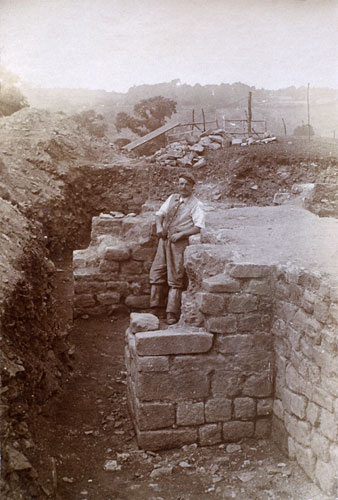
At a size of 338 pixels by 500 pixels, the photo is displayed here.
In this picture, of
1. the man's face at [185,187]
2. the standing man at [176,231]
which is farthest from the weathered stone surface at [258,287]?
the man's face at [185,187]

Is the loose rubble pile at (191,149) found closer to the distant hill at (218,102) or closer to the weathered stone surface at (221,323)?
the distant hill at (218,102)

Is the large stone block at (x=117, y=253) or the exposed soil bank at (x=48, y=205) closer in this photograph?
the exposed soil bank at (x=48, y=205)

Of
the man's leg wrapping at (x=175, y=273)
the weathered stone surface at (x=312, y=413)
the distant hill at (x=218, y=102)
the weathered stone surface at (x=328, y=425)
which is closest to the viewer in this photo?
the weathered stone surface at (x=328, y=425)

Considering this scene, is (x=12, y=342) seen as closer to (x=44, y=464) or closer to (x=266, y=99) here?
(x=44, y=464)

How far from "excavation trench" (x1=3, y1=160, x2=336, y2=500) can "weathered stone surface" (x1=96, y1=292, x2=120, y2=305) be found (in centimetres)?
220

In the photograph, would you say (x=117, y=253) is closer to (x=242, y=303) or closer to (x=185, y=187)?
(x=185, y=187)

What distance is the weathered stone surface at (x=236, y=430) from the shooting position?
457 centimetres

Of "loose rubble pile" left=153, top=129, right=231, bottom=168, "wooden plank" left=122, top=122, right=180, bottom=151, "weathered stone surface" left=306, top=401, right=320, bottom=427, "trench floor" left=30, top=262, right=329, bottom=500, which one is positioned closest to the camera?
"weathered stone surface" left=306, top=401, right=320, bottom=427

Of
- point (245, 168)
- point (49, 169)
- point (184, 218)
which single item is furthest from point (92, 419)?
point (245, 168)

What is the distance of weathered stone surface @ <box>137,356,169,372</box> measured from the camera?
14.6 feet

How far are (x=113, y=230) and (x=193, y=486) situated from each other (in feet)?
18.6

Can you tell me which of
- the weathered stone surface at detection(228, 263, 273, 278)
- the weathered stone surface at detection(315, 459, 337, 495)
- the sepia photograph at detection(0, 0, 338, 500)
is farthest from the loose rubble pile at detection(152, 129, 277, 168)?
the weathered stone surface at detection(315, 459, 337, 495)

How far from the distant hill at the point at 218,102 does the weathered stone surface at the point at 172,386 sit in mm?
6683

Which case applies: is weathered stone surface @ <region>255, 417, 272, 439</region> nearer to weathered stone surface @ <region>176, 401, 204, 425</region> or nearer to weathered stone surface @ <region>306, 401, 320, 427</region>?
weathered stone surface @ <region>176, 401, 204, 425</region>
